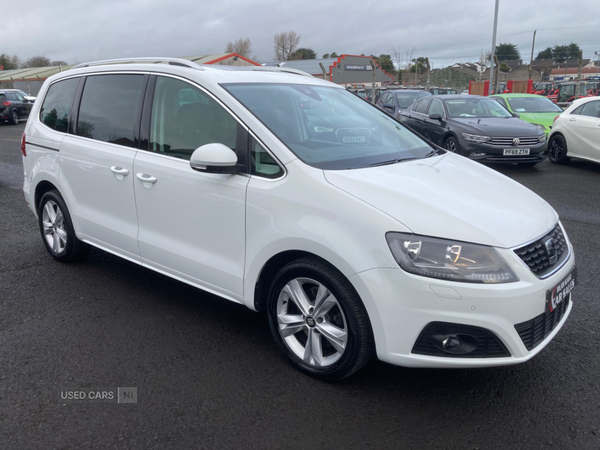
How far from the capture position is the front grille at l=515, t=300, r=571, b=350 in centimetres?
254

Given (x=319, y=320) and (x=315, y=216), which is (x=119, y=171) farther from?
(x=319, y=320)

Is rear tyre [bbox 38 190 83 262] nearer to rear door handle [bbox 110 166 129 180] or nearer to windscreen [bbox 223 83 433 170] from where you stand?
rear door handle [bbox 110 166 129 180]

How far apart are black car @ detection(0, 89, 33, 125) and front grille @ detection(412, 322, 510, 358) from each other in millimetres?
24506

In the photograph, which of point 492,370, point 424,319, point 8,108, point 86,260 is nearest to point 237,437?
point 424,319

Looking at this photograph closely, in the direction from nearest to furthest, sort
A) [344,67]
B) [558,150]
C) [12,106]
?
[558,150] → [12,106] → [344,67]

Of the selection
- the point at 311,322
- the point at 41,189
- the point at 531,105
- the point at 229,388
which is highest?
the point at 531,105

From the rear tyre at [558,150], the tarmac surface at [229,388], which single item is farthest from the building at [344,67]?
the tarmac surface at [229,388]

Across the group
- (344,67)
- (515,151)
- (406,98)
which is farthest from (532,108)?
(344,67)

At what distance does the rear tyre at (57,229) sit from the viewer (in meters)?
4.58

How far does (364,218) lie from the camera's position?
2.56 m

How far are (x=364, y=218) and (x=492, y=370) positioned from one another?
136 cm

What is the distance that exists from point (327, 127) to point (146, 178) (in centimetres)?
130

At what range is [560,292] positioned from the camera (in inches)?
108

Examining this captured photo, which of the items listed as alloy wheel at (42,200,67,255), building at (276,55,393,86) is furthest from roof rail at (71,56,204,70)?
building at (276,55,393,86)
